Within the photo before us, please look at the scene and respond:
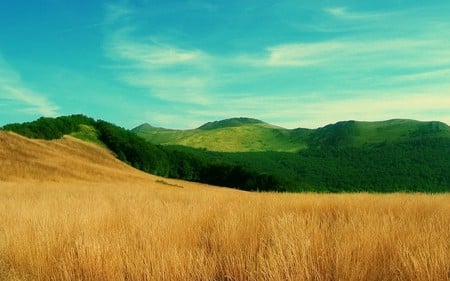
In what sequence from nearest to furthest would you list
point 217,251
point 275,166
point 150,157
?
point 217,251, point 150,157, point 275,166

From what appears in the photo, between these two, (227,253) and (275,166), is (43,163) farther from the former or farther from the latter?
(275,166)

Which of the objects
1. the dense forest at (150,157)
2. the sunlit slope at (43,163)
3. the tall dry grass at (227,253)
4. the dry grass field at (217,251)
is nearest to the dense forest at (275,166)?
the dense forest at (150,157)

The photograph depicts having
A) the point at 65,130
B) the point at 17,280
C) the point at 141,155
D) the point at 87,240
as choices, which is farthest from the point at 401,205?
the point at 141,155

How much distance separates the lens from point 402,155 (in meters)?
192

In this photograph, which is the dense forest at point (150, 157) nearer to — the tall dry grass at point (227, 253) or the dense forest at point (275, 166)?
the dense forest at point (275, 166)

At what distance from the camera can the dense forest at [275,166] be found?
309ft

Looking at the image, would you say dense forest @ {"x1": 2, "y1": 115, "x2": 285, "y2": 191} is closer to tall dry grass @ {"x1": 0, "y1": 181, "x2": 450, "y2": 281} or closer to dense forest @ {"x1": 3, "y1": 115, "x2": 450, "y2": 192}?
dense forest @ {"x1": 3, "y1": 115, "x2": 450, "y2": 192}

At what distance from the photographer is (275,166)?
177 metres

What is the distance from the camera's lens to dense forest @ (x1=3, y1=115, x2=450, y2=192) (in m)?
94.1

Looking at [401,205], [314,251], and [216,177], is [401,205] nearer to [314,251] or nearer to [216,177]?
[314,251]

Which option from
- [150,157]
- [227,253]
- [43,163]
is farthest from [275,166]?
[227,253]

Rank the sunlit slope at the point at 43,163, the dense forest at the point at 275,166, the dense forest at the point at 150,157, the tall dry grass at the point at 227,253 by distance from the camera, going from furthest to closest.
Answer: the dense forest at the point at 275,166
the dense forest at the point at 150,157
the sunlit slope at the point at 43,163
the tall dry grass at the point at 227,253

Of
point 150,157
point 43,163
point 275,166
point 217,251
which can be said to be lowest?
point 275,166

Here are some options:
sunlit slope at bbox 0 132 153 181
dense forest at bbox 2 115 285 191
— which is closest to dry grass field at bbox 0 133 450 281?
sunlit slope at bbox 0 132 153 181
